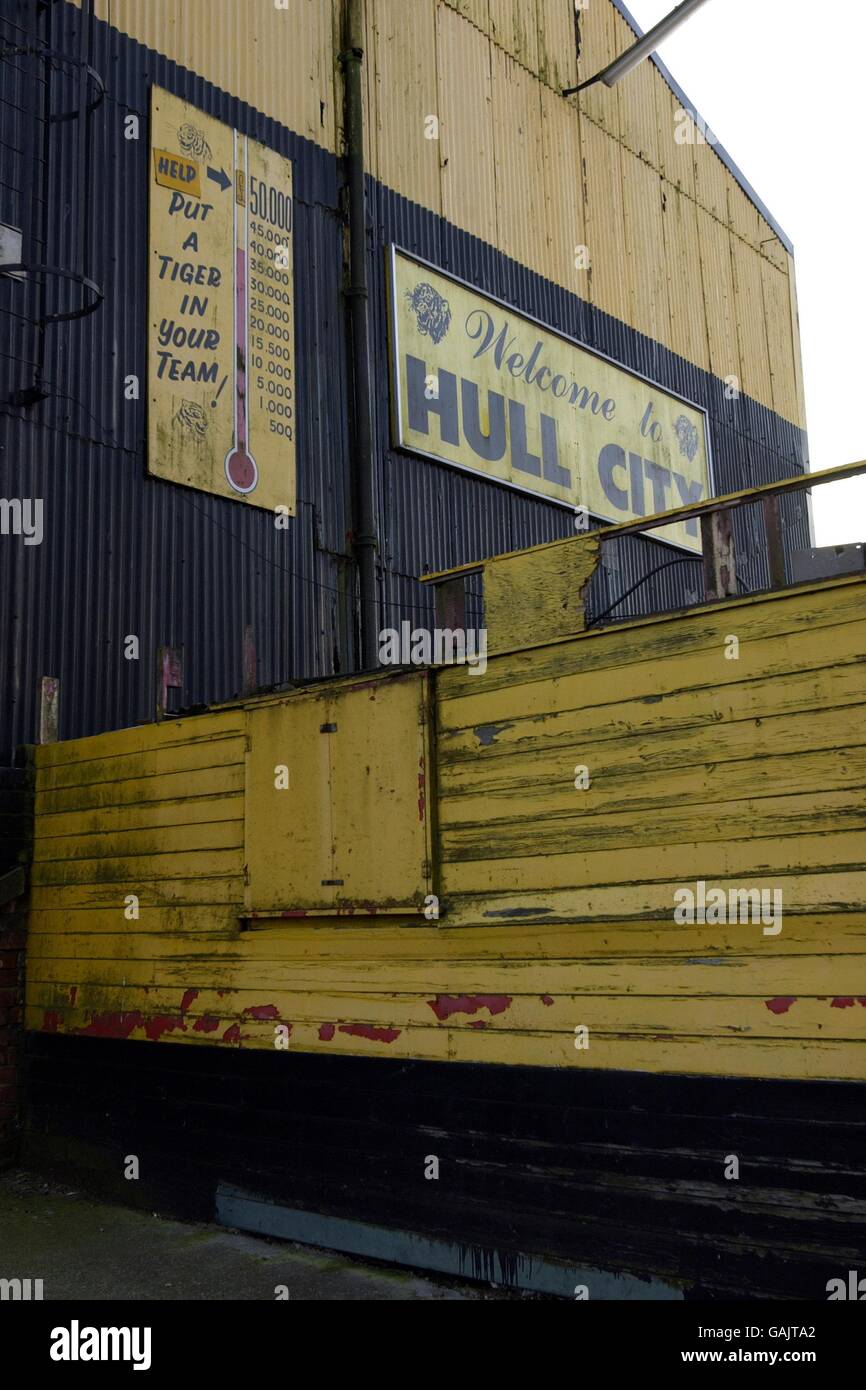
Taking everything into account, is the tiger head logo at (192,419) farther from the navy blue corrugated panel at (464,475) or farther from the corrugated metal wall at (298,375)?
the navy blue corrugated panel at (464,475)

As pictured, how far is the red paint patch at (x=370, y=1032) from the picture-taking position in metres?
6.64

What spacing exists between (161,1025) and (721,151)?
19.7m

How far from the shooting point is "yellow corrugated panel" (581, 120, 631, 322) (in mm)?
17906

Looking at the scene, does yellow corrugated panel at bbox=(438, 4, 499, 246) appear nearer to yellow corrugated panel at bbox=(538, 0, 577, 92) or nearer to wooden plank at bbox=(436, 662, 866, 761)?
yellow corrugated panel at bbox=(538, 0, 577, 92)

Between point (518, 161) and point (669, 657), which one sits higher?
point (518, 161)

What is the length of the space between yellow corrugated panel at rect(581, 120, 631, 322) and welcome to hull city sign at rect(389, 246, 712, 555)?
46.2 inches

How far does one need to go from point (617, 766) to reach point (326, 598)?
295 inches

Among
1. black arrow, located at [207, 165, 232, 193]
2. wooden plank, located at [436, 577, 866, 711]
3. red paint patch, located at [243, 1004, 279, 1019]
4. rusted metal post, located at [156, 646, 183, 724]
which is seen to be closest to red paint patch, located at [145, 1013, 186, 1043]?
red paint patch, located at [243, 1004, 279, 1019]

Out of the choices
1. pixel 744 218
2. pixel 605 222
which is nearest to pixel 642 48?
pixel 605 222

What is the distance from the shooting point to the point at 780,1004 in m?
5.20

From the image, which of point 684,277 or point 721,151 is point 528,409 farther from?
point 721,151

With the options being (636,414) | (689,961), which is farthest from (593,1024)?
(636,414)

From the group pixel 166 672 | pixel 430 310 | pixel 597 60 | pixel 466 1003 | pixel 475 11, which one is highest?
pixel 597 60

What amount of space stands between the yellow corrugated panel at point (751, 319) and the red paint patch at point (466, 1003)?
17.9 meters
